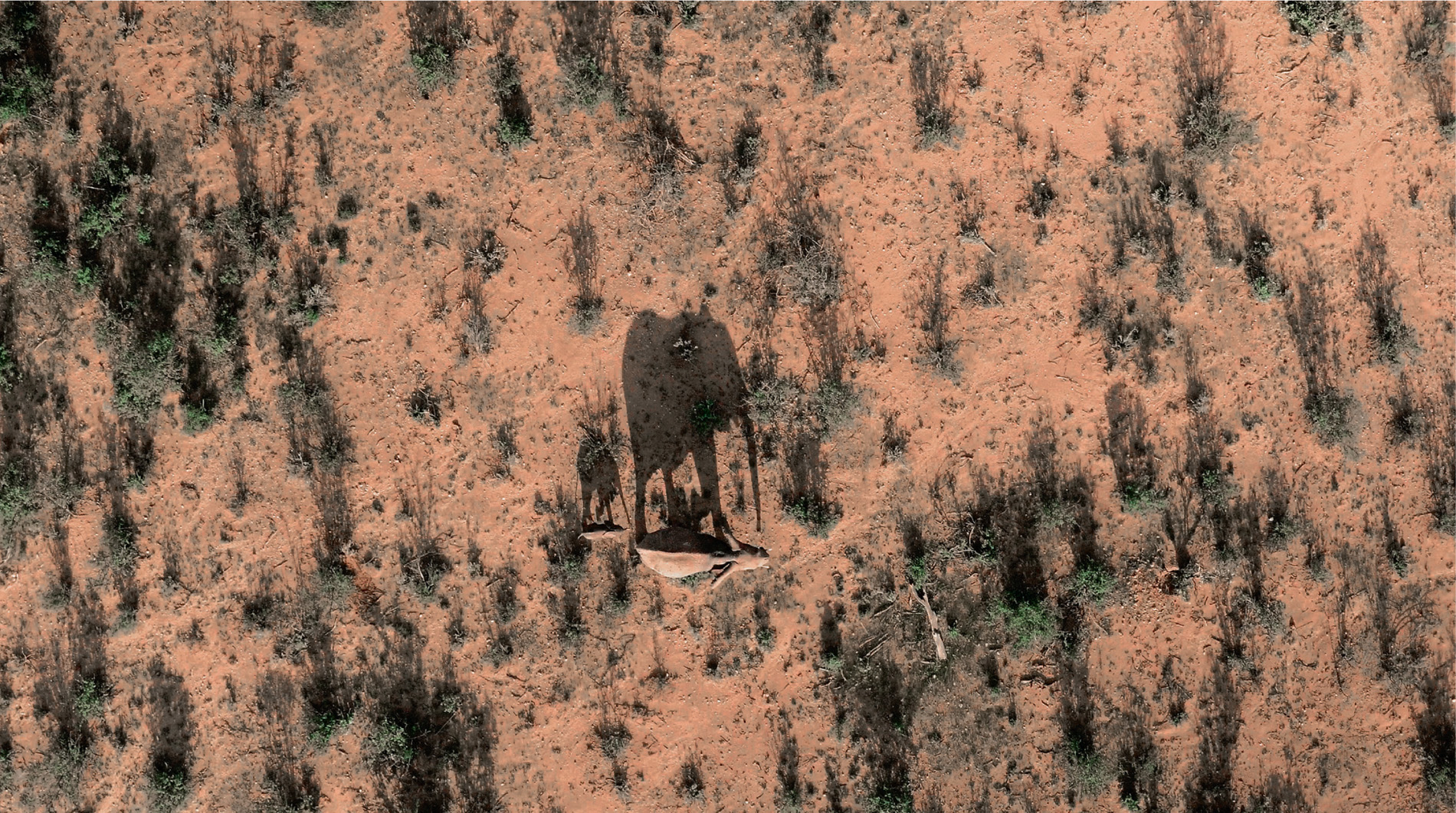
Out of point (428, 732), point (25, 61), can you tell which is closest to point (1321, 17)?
point (428, 732)

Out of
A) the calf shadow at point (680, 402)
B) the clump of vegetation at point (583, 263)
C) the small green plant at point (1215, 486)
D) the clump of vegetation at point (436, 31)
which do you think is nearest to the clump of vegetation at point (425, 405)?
the clump of vegetation at point (583, 263)

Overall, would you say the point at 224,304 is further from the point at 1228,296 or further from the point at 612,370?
the point at 1228,296

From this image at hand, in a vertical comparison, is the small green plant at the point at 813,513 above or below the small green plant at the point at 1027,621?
above

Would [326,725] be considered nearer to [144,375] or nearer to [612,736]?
[612,736]

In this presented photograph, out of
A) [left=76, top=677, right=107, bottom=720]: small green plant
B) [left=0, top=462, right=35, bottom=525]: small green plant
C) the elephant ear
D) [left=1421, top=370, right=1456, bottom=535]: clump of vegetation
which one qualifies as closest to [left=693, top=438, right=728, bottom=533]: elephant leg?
the elephant ear

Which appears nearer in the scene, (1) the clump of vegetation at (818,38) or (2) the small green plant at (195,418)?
(2) the small green plant at (195,418)

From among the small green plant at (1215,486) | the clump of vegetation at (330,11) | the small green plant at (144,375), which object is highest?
the clump of vegetation at (330,11)

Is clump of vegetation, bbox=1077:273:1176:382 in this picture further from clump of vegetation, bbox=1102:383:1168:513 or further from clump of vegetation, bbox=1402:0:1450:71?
clump of vegetation, bbox=1402:0:1450:71

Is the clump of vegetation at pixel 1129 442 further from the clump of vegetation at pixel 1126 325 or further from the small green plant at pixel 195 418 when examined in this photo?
the small green plant at pixel 195 418
